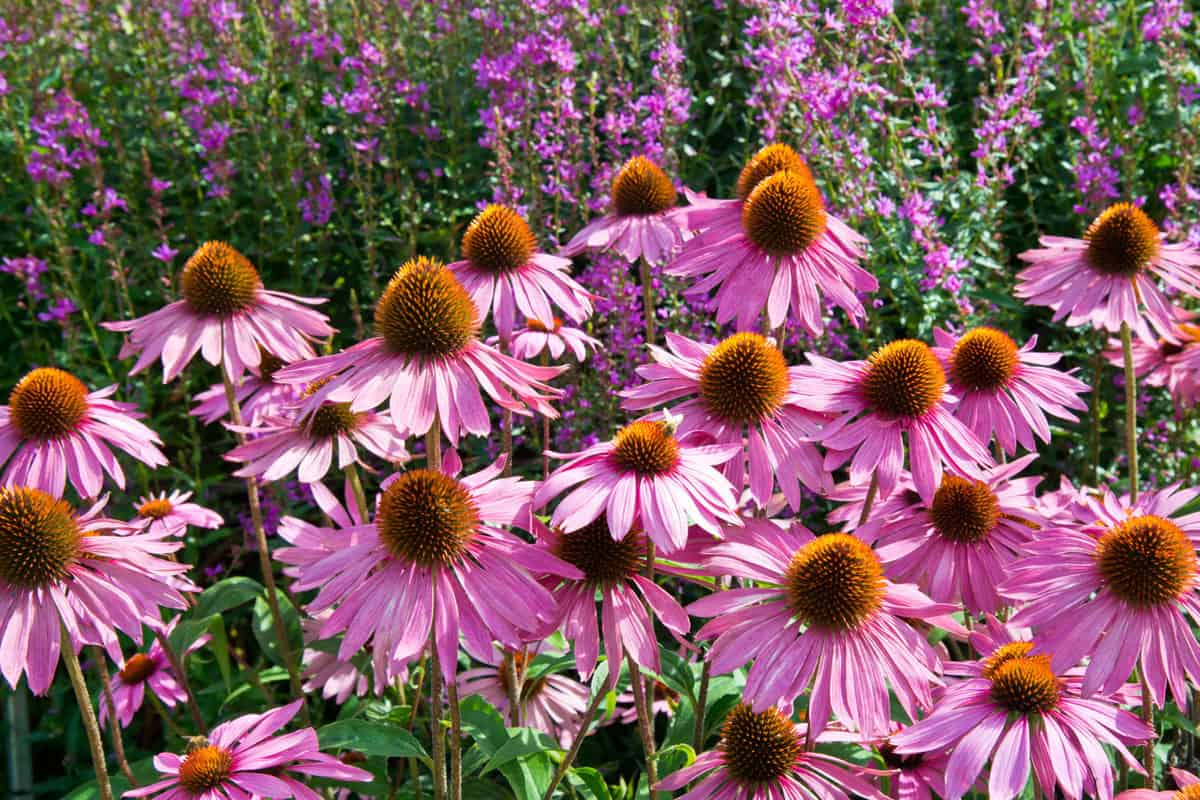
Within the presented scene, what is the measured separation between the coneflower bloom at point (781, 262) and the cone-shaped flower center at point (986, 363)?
22cm

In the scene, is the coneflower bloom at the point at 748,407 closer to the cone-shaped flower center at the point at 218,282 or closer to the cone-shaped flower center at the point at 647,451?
the cone-shaped flower center at the point at 647,451

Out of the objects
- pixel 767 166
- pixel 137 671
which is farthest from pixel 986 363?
pixel 137 671

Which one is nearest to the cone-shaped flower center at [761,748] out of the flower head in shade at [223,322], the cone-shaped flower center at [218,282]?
the flower head in shade at [223,322]

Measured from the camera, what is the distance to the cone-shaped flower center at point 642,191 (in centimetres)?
284

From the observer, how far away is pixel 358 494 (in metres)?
2.34

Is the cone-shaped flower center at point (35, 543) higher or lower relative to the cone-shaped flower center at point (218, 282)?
lower

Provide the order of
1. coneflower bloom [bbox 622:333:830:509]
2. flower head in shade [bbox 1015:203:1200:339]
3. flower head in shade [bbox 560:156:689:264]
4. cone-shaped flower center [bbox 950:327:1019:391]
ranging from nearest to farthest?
coneflower bloom [bbox 622:333:830:509]
cone-shaped flower center [bbox 950:327:1019:391]
flower head in shade [bbox 1015:203:1200:339]
flower head in shade [bbox 560:156:689:264]

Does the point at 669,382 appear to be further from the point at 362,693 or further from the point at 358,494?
the point at 362,693

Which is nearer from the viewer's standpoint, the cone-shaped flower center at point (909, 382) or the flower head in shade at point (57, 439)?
the cone-shaped flower center at point (909, 382)

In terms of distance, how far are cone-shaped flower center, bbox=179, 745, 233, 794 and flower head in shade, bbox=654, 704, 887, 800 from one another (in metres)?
0.70

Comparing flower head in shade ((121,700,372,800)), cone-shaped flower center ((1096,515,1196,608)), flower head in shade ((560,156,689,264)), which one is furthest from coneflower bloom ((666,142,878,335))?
flower head in shade ((121,700,372,800))

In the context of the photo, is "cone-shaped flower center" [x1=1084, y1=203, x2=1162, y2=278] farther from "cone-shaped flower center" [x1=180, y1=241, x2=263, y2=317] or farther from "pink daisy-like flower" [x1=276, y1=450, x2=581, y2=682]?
"cone-shaped flower center" [x1=180, y1=241, x2=263, y2=317]

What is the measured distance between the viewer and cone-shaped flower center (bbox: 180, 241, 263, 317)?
2.48 meters

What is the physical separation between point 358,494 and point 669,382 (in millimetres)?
714
